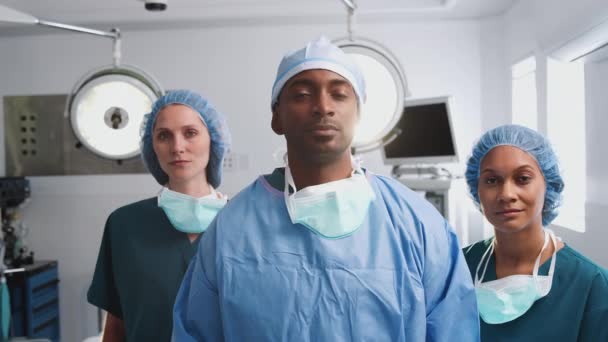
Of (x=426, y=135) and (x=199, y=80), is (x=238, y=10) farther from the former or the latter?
(x=426, y=135)

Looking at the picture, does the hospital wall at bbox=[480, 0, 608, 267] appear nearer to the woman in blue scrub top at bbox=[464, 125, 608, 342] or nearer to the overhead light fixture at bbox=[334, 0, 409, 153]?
the woman in blue scrub top at bbox=[464, 125, 608, 342]

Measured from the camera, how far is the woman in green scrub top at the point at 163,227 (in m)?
1.36

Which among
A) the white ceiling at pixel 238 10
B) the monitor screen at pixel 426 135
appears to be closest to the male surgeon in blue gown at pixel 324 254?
the monitor screen at pixel 426 135

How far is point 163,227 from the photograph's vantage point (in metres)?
1.48

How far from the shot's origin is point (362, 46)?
129 centimetres

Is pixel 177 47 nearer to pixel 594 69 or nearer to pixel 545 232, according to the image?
pixel 594 69

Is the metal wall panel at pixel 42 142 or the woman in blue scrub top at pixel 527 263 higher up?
the metal wall panel at pixel 42 142

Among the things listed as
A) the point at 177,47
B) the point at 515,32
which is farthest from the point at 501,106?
the point at 177,47

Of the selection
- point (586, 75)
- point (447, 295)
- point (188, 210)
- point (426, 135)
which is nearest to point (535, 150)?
point (447, 295)

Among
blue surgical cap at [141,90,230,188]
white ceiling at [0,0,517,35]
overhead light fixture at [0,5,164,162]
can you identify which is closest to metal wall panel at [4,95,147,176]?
white ceiling at [0,0,517,35]

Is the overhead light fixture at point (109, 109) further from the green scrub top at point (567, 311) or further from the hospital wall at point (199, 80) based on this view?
the hospital wall at point (199, 80)

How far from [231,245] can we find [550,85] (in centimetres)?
252

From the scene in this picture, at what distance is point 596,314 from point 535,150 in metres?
0.40

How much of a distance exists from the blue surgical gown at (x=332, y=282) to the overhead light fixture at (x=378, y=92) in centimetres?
26
